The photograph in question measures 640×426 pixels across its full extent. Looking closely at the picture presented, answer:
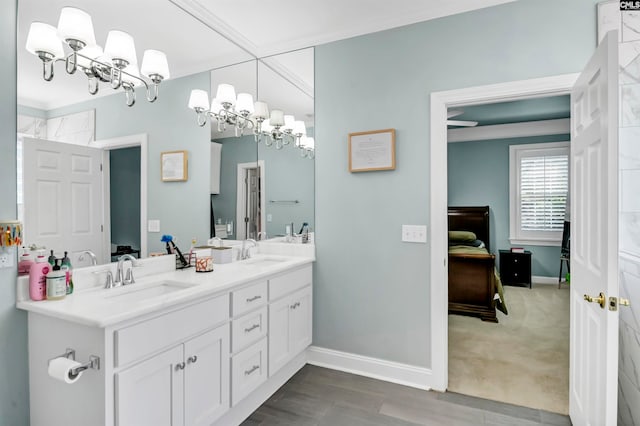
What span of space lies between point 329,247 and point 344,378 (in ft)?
3.30

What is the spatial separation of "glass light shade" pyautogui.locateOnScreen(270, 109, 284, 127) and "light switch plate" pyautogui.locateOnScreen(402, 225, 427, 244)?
4.59ft

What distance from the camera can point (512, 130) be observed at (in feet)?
19.0

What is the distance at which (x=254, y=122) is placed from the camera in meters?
2.97

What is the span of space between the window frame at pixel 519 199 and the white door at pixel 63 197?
6.04m

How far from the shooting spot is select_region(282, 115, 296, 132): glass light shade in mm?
2959

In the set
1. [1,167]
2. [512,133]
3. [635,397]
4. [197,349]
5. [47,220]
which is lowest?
[635,397]

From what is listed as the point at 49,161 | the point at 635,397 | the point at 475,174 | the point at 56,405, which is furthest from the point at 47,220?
the point at 475,174

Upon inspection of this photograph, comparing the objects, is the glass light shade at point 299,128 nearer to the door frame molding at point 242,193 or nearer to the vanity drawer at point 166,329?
the door frame molding at point 242,193

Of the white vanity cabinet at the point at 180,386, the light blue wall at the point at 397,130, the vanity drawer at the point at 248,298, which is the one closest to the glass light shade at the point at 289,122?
the light blue wall at the point at 397,130

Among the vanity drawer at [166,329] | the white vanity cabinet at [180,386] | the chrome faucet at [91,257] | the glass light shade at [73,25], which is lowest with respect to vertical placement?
the white vanity cabinet at [180,386]

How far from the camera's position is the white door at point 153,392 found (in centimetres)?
137

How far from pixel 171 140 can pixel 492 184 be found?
5.54 metres

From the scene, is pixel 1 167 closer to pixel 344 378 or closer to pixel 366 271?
pixel 366 271

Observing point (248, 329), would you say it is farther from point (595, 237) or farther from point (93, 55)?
point (595, 237)
